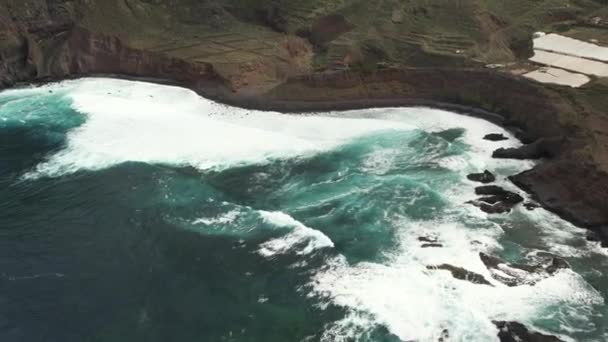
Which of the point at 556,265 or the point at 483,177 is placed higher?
the point at 483,177

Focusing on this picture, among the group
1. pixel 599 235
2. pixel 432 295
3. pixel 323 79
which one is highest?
pixel 323 79

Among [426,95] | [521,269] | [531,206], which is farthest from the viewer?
[426,95]

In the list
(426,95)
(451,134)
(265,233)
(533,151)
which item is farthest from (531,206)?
(426,95)

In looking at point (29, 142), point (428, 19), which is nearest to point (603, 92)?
point (428, 19)

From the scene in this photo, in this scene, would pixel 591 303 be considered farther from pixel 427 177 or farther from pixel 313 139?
pixel 313 139

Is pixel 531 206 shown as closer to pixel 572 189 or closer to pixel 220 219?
pixel 572 189

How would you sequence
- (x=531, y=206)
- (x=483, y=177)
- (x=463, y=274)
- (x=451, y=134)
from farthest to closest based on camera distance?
1. (x=451, y=134)
2. (x=483, y=177)
3. (x=531, y=206)
4. (x=463, y=274)
